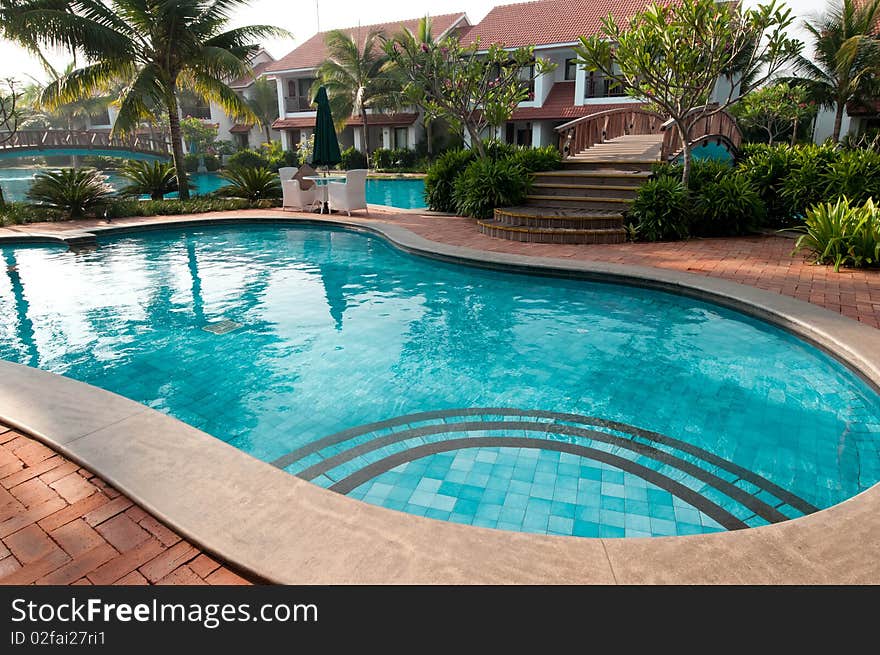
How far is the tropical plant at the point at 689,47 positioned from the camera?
9766 mm

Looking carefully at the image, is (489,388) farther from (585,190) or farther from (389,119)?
(389,119)

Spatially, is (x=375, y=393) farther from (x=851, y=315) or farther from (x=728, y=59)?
(x=728, y=59)

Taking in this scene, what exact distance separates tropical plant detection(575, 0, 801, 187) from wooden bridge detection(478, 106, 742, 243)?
2.49 feet

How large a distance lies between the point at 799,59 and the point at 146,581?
95.0ft

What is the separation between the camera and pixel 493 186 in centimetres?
1361

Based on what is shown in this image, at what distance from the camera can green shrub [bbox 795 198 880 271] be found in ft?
27.2

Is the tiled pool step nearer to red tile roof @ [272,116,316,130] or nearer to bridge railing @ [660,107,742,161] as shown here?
bridge railing @ [660,107,742,161]

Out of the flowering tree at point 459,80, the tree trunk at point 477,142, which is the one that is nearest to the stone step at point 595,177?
the tree trunk at point 477,142

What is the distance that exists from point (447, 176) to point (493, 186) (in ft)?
8.72

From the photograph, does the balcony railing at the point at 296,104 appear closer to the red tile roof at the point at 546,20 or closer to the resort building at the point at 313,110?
the resort building at the point at 313,110

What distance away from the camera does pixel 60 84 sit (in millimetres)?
15523

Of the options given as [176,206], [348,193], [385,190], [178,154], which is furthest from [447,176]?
[385,190]

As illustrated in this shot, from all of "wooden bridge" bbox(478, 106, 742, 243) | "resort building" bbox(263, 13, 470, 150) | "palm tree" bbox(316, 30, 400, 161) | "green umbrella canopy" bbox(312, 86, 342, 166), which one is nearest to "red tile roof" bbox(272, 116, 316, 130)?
"resort building" bbox(263, 13, 470, 150)

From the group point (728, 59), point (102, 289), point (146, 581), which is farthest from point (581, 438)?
point (728, 59)
